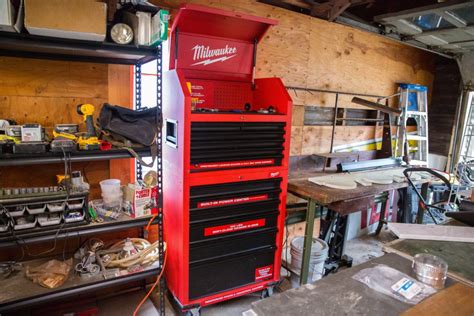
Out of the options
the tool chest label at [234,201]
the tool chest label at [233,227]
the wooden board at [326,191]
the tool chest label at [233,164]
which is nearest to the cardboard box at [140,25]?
the tool chest label at [233,164]

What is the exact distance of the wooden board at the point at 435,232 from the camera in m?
1.43

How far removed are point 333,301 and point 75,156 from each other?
1.29m

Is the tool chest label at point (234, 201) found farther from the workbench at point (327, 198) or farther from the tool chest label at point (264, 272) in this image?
the tool chest label at point (264, 272)

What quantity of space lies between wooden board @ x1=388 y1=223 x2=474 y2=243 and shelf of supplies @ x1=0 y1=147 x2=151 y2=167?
4.37ft

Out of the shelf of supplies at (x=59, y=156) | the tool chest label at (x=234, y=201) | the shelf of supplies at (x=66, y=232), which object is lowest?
the shelf of supplies at (x=66, y=232)

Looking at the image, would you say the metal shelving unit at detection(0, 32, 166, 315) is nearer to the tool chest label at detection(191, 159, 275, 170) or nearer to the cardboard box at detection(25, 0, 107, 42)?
the cardboard box at detection(25, 0, 107, 42)

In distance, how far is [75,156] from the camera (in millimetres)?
1511

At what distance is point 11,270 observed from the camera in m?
1.71

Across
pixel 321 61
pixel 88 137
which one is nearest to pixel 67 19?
pixel 88 137

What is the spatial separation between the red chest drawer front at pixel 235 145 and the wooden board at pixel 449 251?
2.95 feet

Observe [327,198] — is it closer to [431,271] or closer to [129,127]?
[431,271]

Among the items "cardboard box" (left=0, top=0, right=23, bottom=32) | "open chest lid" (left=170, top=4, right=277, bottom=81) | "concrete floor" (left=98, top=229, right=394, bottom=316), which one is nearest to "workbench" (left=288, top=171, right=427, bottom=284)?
"concrete floor" (left=98, top=229, right=394, bottom=316)

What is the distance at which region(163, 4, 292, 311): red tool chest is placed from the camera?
179 cm

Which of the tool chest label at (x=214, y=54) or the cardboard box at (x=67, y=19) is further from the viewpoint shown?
the tool chest label at (x=214, y=54)
